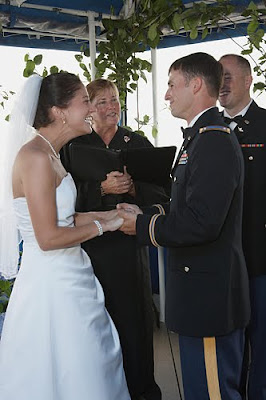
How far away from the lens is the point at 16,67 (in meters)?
3.88

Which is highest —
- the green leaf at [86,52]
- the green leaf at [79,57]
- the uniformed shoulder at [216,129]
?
the green leaf at [86,52]

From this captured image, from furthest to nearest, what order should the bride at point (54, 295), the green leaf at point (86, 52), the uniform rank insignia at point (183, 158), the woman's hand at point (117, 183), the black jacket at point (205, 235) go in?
the green leaf at point (86, 52), the woman's hand at point (117, 183), the bride at point (54, 295), the uniform rank insignia at point (183, 158), the black jacket at point (205, 235)

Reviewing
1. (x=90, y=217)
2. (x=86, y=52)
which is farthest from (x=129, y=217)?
(x=86, y=52)

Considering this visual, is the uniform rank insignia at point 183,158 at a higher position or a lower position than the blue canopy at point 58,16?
lower

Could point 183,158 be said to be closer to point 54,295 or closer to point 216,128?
point 216,128

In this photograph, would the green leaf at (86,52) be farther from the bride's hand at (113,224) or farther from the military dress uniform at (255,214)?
the bride's hand at (113,224)

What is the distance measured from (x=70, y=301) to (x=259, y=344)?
37.6 inches

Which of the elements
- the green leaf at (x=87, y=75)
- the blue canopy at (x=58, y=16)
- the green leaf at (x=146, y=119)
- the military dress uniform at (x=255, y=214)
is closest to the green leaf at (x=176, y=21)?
the blue canopy at (x=58, y=16)

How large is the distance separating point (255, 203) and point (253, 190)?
6 centimetres

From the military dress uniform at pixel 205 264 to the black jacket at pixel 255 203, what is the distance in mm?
371

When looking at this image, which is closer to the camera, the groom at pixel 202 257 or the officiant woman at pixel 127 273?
the groom at pixel 202 257

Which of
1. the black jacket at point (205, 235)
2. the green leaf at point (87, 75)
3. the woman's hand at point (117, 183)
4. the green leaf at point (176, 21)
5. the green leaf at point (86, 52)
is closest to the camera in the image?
the black jacket at point (205, 235)

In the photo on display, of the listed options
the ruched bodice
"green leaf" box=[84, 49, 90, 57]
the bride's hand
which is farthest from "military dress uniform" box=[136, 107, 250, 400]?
"green leaf" box=[84, 49, 90, 57]

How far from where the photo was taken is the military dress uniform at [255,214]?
8.02 ft
